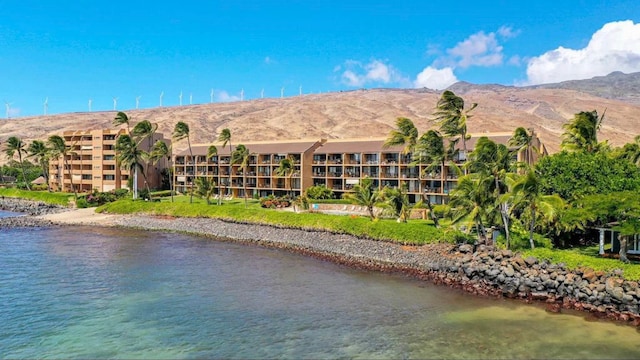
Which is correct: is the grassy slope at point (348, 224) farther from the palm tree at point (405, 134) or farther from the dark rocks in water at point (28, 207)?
the palm tree at point (405, 134)

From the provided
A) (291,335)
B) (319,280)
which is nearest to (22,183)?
(319,280)

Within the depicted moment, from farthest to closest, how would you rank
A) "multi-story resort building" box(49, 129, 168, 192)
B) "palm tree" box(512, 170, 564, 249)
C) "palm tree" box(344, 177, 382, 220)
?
"multi-story resort building" box(49, 129, 168, 192) < "palm tree" box(344, 177, 382, 220) < "palm tree" box(512, 170, 564, 249)

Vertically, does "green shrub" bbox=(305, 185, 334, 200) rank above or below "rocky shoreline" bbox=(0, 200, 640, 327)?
above

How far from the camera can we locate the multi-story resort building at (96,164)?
10225 centimetres

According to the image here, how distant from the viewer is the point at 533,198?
38844 millimetres

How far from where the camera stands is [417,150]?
165ft

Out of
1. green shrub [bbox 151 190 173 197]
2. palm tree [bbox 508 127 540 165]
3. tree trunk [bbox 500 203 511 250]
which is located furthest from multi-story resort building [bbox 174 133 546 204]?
tree trunk [bbox 500 203 511 250]

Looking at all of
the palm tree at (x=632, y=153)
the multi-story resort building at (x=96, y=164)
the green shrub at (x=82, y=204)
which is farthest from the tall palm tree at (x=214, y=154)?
the palm tree at (x=632, y=153)

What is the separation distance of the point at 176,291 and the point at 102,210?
51.3m

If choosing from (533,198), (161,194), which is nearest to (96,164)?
(161,194)

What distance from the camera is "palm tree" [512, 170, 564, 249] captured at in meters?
38.1

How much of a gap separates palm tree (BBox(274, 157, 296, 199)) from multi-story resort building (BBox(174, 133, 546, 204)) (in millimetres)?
667

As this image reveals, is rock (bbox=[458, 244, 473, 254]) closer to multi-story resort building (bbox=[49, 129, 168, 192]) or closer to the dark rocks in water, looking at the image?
the dark rocks in water

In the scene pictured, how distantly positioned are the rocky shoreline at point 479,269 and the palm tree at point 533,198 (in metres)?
4.22
